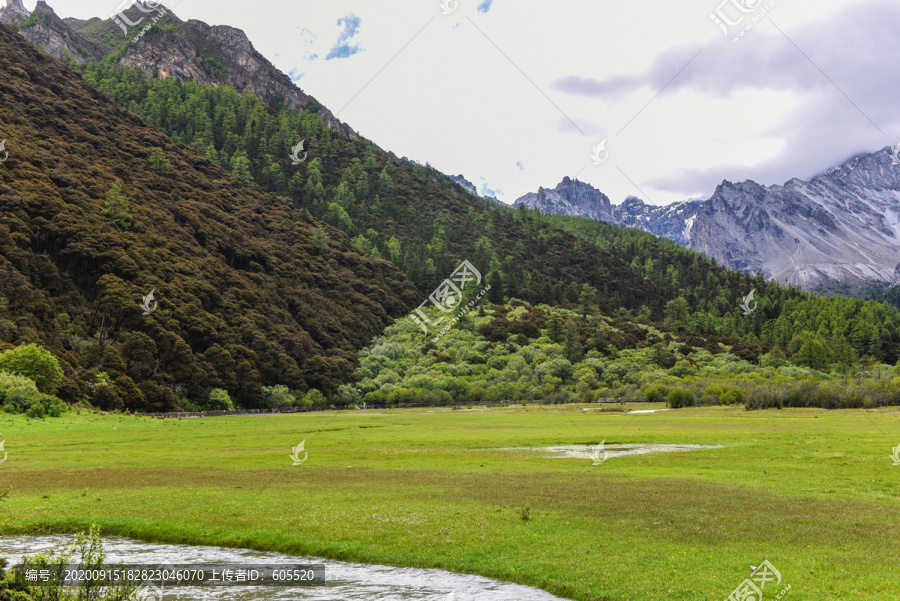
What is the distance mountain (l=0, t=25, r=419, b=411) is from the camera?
331 ft

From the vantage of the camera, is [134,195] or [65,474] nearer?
[65,474]

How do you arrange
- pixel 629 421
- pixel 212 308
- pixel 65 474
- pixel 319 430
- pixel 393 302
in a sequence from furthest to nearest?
pixel 393 302
pixel 212 308
pixel 629 421
pixel 319 430
pixel 65 474

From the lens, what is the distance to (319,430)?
254ft

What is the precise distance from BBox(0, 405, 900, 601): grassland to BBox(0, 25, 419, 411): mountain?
46.4 m

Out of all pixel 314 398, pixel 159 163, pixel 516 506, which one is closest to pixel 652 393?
pixel 314 398

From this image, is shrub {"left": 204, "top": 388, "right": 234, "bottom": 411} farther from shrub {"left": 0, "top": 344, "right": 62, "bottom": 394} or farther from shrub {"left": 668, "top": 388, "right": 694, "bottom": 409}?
shrub {"left": 668, "top": 388, "right": 694, "bottom": 409}

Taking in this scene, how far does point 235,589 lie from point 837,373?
190m

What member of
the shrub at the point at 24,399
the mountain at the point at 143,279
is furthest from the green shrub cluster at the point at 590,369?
the shrub at the point at 24,399

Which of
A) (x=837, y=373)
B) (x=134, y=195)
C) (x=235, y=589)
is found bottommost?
(x=235, y=589)

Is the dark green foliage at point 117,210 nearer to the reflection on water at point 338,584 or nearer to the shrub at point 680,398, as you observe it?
the reflection on water at point 338,584

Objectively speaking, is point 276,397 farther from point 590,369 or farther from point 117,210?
point 590,369

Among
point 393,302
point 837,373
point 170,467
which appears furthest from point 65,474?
point 837,373

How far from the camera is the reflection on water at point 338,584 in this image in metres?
19.5

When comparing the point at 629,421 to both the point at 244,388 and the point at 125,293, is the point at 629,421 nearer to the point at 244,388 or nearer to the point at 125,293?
the point at 244,388
